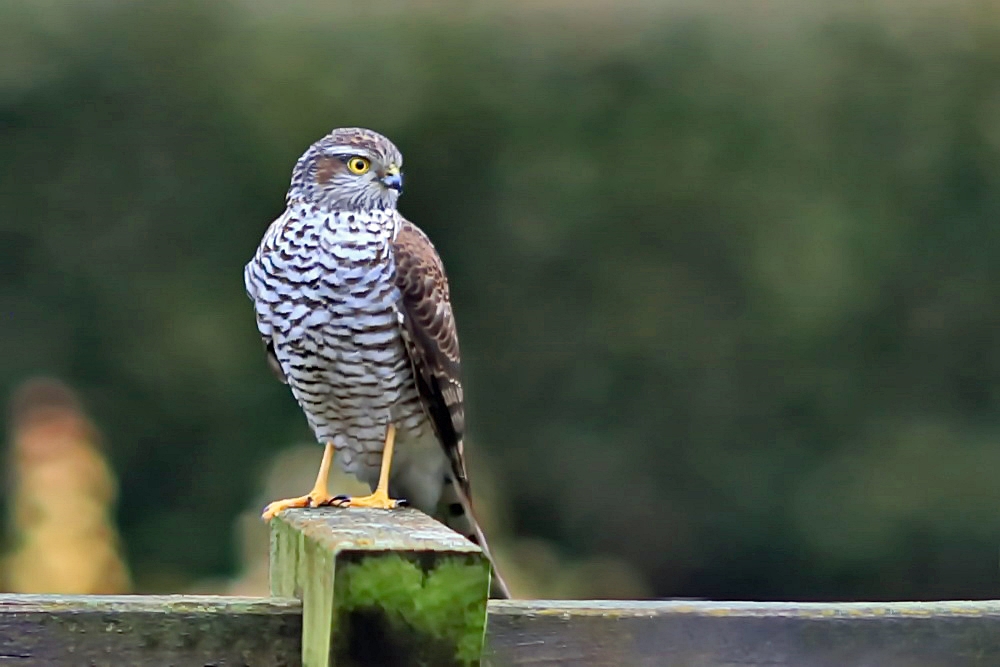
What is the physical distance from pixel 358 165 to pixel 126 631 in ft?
5.53

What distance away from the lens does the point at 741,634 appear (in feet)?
5.25

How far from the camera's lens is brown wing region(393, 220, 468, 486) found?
2.94 metres

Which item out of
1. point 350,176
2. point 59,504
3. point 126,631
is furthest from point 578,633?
point 59,504

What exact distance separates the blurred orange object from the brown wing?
3151 millimetres

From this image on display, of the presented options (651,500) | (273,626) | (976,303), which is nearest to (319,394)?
(273,626)

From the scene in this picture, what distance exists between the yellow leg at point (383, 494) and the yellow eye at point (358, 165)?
1.52ft

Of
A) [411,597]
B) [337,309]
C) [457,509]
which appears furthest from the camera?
[457,509]

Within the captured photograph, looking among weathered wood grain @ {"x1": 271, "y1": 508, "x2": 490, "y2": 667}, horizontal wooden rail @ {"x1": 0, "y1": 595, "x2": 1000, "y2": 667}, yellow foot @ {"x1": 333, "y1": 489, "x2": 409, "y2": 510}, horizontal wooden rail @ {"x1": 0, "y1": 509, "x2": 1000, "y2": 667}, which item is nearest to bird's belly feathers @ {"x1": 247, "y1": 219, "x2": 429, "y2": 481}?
yellow foot @ {"x1": 333, "y1": 489, "x2": 409, "y2": 510}

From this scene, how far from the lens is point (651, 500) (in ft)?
24.7

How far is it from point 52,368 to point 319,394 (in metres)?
4.28

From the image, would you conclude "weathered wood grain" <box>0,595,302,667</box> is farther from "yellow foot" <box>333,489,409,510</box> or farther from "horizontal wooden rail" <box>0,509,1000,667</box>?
"yellow foot" <box>333,489,409,510</box>

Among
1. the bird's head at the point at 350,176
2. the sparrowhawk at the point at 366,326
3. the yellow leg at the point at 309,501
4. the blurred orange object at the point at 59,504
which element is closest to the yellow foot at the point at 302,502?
the yellow leg at the point at 309,501

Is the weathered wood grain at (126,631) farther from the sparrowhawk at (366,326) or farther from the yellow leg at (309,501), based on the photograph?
the sparrowhawk at (366,326)

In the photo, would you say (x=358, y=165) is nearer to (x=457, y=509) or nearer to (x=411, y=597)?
(x=457, y=509)
